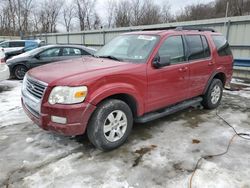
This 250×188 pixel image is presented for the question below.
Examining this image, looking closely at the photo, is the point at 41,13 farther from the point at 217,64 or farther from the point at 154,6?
the point at 217,64

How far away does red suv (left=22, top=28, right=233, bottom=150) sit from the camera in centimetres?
307

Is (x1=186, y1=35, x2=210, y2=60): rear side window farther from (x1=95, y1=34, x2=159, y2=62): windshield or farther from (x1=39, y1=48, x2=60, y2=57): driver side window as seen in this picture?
(x1=39, y1=48, x2=60, y2=57): driver side window

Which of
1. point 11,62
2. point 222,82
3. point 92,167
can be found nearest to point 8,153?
point 92,167

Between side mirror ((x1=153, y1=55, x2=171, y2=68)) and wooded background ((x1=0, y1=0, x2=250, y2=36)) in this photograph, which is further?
wooded background ((x1=0, y1=0, x2=250, y2=36))

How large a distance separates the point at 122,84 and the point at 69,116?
2.98ft

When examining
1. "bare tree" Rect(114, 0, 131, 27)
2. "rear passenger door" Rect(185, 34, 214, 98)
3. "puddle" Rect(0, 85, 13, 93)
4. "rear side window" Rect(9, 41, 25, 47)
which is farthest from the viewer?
"bare tree" Rect(114, 0, 131, 27)

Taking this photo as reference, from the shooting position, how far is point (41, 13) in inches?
1817

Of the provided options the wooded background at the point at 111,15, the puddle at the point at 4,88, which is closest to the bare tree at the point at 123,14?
the wooded background at the point at 111,15

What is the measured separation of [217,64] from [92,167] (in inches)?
148

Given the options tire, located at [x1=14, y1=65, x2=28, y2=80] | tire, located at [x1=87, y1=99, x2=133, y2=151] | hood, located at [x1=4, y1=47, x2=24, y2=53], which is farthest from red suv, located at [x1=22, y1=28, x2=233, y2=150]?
hood, located at [x1=4, y1=47, x2=24, y2=53]

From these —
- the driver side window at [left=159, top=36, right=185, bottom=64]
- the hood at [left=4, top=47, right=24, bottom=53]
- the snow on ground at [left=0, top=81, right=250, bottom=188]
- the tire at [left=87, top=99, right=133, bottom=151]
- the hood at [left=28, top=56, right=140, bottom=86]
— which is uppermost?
the driver side window at [left=159, top=36, right=185, bottom=64]

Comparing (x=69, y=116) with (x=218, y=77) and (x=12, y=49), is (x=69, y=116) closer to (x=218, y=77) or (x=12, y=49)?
(x=218, y=77)

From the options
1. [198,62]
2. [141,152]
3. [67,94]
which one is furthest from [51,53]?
[141,152]

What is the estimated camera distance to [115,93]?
336 centimetres
